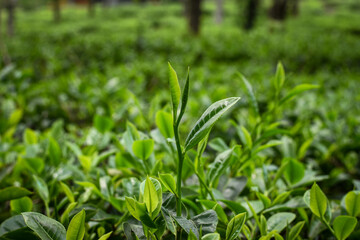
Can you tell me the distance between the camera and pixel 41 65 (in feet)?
13.6

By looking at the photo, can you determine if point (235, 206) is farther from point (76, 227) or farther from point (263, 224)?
point (76, 227)

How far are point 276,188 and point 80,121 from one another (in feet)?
4.89

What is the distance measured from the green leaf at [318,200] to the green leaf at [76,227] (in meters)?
0.45

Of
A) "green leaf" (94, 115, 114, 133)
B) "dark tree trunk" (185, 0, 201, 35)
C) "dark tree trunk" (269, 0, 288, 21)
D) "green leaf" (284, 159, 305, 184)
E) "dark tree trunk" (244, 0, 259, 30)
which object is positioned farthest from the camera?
"dark tree trunk" (244, 0, 259, 30)

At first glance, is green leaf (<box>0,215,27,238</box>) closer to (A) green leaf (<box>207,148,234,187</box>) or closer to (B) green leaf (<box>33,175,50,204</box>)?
(B) green leaf (<box>33,175,50,204</box>)

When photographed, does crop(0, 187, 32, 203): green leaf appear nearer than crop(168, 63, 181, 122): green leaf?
No

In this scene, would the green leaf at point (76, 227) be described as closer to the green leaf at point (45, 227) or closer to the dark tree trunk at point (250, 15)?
the green leaf at point (45, 227)

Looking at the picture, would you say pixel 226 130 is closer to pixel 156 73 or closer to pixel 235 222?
pixel 235 222

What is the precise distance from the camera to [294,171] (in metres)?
0.91

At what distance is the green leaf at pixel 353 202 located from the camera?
73 cm

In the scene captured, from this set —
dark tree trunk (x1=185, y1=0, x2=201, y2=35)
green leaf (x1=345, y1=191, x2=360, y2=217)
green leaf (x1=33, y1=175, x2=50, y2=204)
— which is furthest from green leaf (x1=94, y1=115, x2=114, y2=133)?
dark tree trunk (x1=185, y1=0, x2=201, y2=35)

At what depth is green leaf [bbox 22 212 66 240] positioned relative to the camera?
0.57 metres

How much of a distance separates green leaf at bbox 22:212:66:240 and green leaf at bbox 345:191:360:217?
2.03 feet

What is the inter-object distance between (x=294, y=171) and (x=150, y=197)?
0.50 metres
